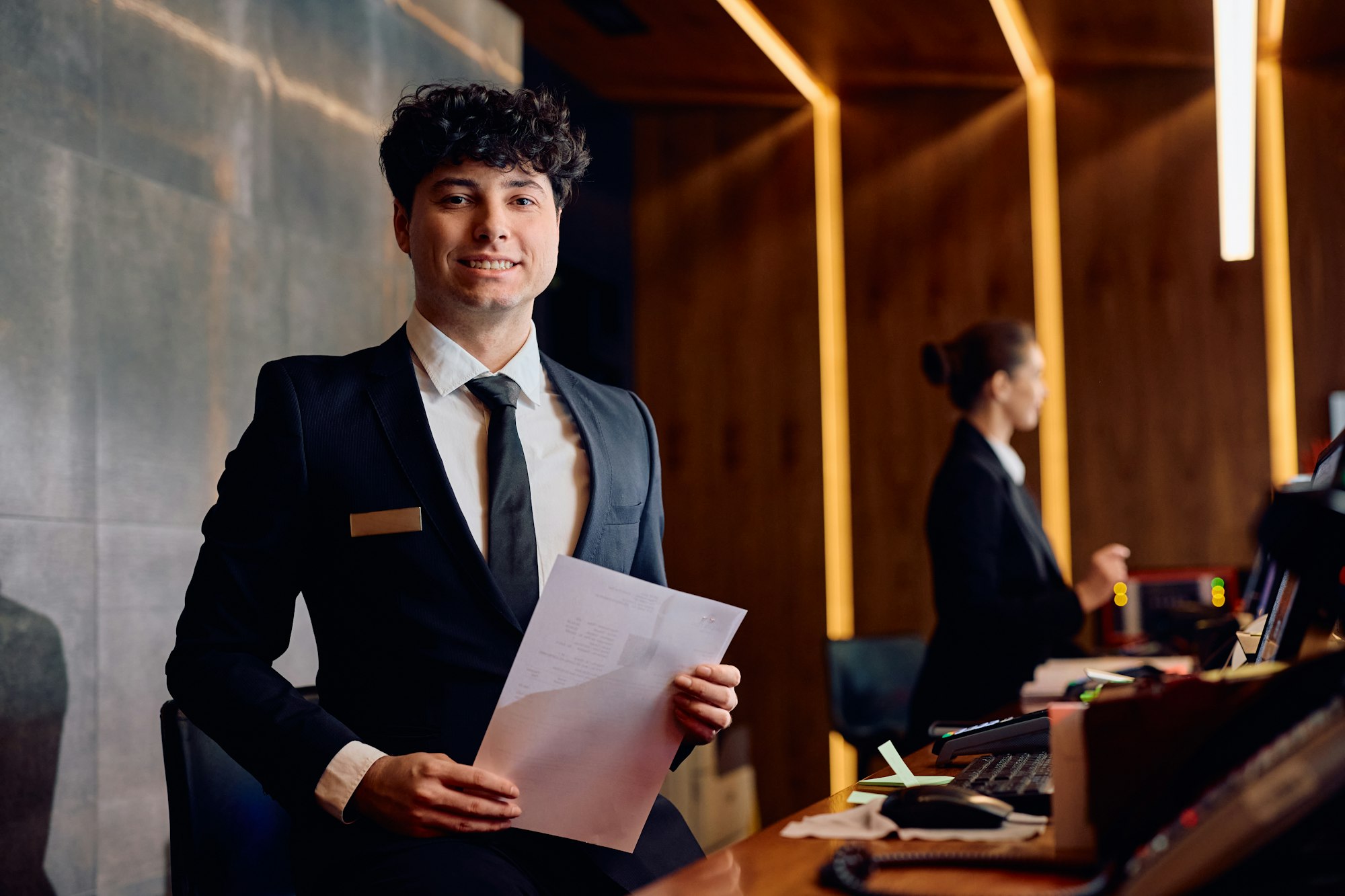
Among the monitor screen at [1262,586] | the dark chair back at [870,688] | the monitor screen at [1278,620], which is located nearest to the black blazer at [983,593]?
the monitor screen at [1262,586]

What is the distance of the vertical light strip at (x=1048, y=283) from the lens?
15.6 feet

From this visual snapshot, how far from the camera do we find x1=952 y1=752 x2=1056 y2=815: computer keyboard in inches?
48.8

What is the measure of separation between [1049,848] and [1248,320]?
4.03m

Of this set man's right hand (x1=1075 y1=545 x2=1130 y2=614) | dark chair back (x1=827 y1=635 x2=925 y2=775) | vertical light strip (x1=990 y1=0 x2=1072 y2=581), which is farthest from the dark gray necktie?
vertical light strip (x1=990 y1=0 x2=1072 y2=581)

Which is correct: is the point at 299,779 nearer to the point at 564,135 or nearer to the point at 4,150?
the point at 564,135

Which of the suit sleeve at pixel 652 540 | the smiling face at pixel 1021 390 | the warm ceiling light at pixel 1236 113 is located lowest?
the suit sleeve at pixel 652 540

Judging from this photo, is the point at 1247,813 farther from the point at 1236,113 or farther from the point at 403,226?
the point at 1236,113

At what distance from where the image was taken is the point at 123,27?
2387 mm

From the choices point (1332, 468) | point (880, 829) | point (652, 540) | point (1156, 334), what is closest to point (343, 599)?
point (652, 540)

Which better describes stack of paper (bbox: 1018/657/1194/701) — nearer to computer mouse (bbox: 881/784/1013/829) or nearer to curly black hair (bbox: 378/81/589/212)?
computer mouse (bbox: 881/784/1013/829)

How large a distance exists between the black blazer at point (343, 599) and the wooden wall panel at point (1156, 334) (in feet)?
11.8

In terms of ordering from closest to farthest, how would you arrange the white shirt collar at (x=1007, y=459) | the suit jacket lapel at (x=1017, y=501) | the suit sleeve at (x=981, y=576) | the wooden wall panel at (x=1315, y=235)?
1. the suit sleeve at (x=981, y=576)
2. the suit jacket lapel at (x=1017, y=501)
3. the white shirt collar at (x=1007, y=459)
4. the wooden wall panel at (x=1315, y=235)

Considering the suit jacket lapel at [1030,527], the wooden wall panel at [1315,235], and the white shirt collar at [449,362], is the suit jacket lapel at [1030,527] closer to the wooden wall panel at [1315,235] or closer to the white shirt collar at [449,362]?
the white shirt collar at [449,362]

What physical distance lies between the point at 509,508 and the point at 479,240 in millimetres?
362
